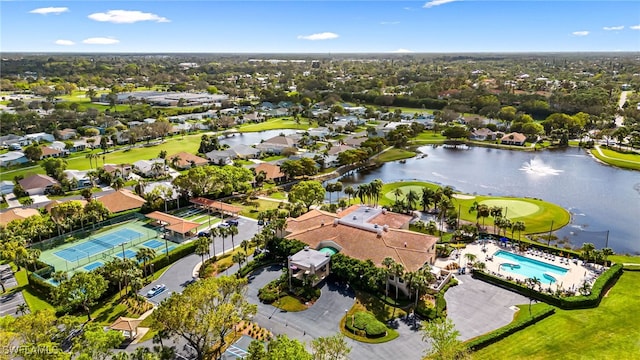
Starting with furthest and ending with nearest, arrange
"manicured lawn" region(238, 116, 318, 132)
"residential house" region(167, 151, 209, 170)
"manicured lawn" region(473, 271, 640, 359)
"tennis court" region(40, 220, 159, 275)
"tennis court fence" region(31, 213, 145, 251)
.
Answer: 1. "manicured lawn" region(238, 116, 318, 132)
2. "residential house" region(167, 151, 209, 170)
3. "tennis court fence" region(31, 213, 145, 251)
4. "tennis court" region(40, 220, 159, 275)
5. "manicured lawn" region(473, 271, 640, 359)

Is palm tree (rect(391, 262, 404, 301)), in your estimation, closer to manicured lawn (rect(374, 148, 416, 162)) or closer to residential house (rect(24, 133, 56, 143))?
manicured lawn (rect(374, 148, 416, 162))

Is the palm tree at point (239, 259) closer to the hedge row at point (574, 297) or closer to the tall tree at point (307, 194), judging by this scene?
the tall tree at point (307, 194)

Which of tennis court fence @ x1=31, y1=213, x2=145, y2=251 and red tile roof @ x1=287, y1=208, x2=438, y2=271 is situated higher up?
red tile roof @ x1=287, y1=208, x2=438, y2=271

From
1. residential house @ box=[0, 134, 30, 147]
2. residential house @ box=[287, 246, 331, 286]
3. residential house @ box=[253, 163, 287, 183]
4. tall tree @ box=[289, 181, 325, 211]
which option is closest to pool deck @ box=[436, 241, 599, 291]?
residential house @ box=[287, 246, 331, 286]

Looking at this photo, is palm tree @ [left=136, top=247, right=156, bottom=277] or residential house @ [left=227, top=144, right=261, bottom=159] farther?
residential house @ [left=227, top=144, right=261, bottom=159]

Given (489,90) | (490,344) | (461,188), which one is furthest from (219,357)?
(489,90)

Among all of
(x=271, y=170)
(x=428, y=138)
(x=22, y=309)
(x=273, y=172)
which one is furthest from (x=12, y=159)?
(x=428, y=138)

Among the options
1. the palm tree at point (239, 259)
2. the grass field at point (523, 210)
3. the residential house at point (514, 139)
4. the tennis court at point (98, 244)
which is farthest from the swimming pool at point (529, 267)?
the residential house at point (514, 139)
